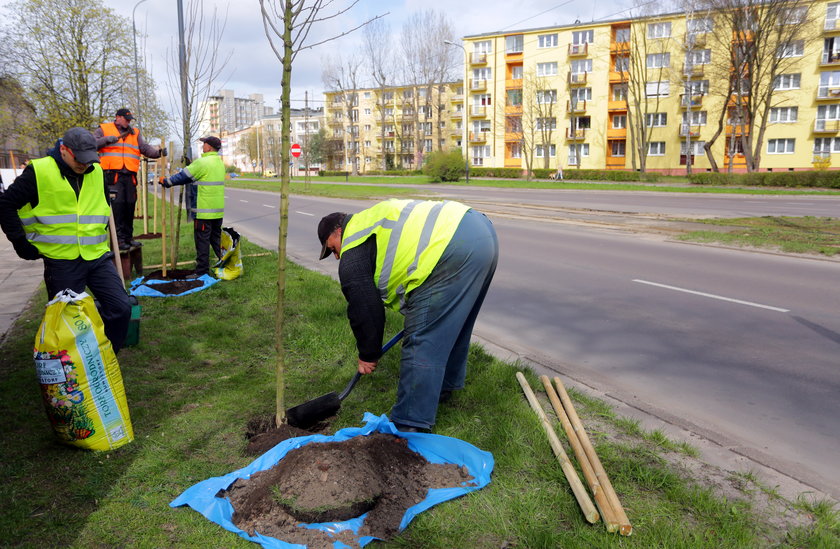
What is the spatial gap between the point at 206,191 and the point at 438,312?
5785 mm

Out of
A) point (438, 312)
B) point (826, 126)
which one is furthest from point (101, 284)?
point (826, 126)

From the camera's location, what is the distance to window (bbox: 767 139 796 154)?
141 feet

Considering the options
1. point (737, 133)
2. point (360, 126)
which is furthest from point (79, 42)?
point (360, 126)

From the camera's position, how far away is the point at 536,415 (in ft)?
11.7

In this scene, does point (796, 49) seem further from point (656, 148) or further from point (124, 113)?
point (124, 113)

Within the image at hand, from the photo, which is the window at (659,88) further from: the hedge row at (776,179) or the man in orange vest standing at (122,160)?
the man in orange vest standing at (122,160)

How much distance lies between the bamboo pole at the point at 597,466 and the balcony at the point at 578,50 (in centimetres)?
5284

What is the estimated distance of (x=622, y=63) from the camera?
4772 cm

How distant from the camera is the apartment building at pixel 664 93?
3806 cm

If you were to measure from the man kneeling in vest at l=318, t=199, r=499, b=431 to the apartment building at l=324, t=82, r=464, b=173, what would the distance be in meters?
63.1

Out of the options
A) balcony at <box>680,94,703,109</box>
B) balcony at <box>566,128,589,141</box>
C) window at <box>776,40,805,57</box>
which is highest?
window at <box>776,40,805,57</box>

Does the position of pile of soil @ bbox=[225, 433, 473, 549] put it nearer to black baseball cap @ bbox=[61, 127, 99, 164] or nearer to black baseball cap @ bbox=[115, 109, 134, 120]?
black baseball cap @ bbox=[61, 127, 99, 164]

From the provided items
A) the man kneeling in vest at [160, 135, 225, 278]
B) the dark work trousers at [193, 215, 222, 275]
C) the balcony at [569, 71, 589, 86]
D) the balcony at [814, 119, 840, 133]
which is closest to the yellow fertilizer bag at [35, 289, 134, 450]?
the man kneeling in vest at [160, 135, 225, 278]

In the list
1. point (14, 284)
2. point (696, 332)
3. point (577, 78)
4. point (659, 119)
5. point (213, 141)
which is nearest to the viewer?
point (696, 332)
